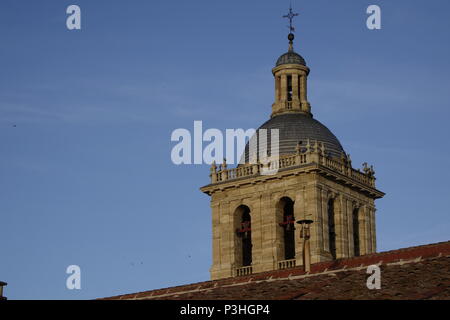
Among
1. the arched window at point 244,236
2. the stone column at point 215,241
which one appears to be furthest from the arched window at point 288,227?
the stone column at point 215,241

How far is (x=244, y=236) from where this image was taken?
77.0 metres

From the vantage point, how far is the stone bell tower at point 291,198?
73562 millimetres

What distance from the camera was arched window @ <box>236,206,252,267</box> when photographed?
252 feet

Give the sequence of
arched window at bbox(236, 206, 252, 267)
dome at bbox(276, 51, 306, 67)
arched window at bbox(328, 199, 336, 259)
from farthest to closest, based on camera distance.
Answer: dome at bbox(276, 51, 306, 67)
arched window at bbox(236, 206, 252, 267)
arched window at bbox(328, 199, 336, 259)

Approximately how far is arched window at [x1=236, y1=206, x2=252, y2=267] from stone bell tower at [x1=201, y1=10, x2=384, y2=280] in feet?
0.18

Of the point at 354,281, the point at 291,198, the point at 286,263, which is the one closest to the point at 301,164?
the point at 291,198

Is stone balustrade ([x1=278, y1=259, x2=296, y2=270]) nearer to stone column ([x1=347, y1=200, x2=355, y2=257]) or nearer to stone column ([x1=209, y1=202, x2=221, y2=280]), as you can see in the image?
stone column ([x1=347, y1=200, x2=355, y2=257])

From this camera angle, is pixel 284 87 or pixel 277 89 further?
pixel 277 89

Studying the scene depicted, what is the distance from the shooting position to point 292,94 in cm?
7894

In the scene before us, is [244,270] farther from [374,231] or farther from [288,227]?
[374,231]

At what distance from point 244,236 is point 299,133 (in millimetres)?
6471

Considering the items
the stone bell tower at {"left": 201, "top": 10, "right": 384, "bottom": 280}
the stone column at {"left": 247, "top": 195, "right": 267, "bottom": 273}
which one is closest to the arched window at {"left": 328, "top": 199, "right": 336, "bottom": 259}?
the stone bell tower at {"left": 201, "top": 10, "right": 384, "bottom": 280}

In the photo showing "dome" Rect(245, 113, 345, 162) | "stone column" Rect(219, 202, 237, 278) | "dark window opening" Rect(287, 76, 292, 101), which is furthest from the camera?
"dark window opening" Rect(287, 76, 292, 101)
